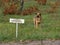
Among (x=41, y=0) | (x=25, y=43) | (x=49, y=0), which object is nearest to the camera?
(x=25, y=43)

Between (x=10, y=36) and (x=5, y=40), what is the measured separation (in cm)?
45

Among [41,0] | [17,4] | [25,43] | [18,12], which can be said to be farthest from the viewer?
[41,0]

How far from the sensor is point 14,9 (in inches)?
680

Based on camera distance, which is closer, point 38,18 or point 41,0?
point 38,18

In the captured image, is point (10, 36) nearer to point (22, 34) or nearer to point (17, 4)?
point (22, 34)

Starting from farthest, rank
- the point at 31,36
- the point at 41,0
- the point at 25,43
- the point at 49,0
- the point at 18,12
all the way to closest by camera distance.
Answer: the point at 49,0 < the point at 41,0 < the point at 18,12 < the point at 31,36 < the point at 25,43

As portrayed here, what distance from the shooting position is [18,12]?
17156mm

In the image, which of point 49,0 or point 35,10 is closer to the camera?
point 35,10

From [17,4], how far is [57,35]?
370 inches

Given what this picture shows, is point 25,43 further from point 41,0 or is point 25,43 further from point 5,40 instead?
point 41,0

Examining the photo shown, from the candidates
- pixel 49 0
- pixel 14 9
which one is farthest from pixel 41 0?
pixel 14 9

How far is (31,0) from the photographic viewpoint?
22750mm

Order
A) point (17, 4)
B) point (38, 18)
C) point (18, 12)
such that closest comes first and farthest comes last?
1. point (38, 18)
2. point (18, 12)
3. point (17, 4)

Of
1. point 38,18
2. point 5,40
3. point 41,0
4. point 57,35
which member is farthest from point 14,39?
point 41,0
